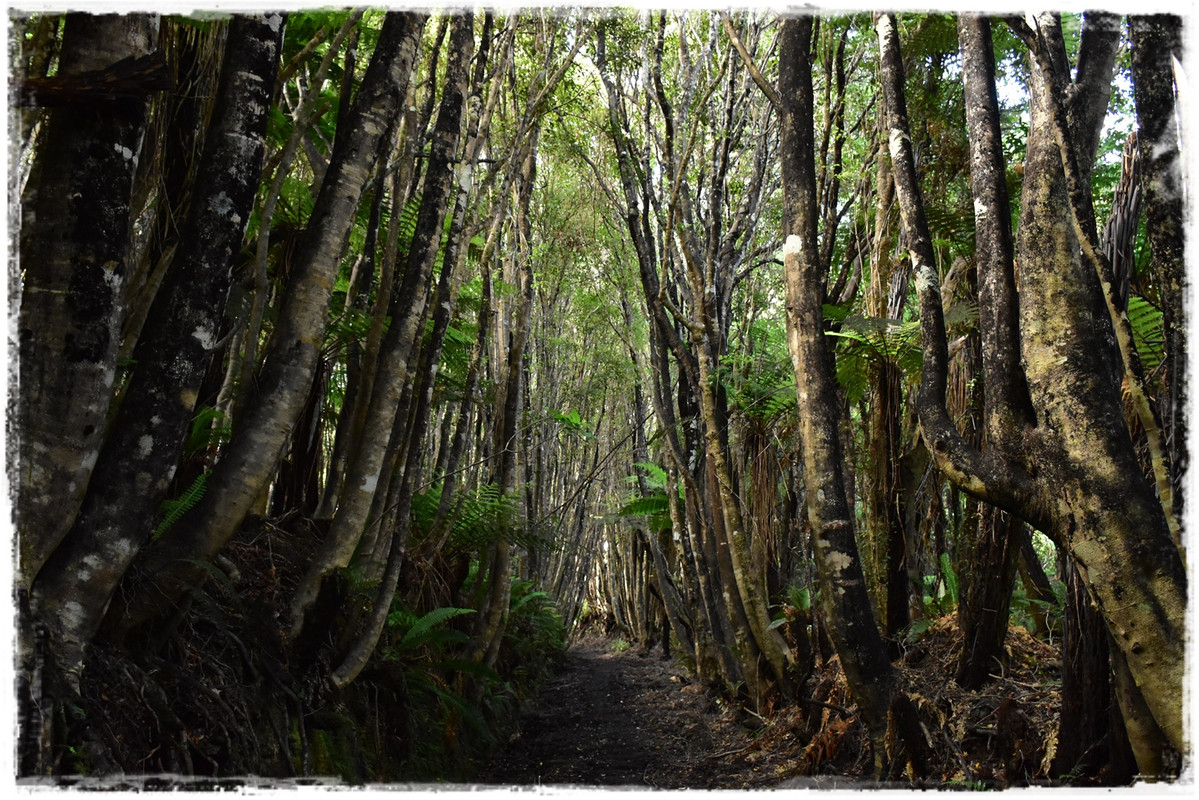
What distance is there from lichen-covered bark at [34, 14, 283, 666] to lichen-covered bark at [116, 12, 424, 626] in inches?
13.3

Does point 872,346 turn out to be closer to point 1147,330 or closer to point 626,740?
point 1147,330

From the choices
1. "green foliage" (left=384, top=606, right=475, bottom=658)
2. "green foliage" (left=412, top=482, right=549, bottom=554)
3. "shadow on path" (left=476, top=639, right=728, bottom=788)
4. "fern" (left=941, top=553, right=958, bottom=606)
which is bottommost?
"shadow on path" (left=476, top=639, right=728, bottom=788)

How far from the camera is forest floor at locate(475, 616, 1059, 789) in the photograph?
145 inches

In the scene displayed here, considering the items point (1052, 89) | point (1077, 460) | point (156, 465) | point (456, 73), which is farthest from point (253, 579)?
point (1052, 89)

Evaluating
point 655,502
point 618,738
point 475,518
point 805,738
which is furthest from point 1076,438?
point 655,502

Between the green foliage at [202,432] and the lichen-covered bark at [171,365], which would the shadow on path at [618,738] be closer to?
the green foliage at [202,432]

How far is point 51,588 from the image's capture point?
2.34 m

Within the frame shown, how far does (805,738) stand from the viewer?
518 cm

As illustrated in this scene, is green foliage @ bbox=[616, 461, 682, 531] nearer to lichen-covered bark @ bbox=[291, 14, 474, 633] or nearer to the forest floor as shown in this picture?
the forest floor

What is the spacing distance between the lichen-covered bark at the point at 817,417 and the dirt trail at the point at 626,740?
5.34 feet

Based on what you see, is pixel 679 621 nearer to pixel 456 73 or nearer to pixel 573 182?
pixel 573 182

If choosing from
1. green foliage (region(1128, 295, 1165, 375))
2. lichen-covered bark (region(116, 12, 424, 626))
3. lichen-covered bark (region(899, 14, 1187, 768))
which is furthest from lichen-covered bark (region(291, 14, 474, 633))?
green foliage (region(1128, 295, 1165, 375))

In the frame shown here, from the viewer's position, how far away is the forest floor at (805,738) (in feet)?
12.1

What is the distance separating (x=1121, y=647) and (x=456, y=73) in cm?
408
